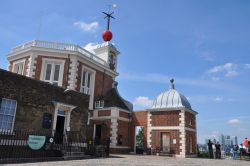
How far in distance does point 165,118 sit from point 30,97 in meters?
15.5

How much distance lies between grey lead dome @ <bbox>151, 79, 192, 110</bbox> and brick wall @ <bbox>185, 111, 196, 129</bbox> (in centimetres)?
85

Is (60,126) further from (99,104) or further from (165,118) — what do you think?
(165,118)

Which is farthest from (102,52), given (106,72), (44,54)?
(44,54)

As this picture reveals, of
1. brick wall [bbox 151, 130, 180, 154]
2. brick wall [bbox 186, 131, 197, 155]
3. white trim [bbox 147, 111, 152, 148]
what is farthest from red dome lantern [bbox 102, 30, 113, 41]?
brick wall [bbox 186, 131, 197, 155]

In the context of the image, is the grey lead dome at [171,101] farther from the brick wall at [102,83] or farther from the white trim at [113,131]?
the brick wall at [102,83]

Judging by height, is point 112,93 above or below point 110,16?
below

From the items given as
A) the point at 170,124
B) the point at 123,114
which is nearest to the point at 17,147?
the point at 123,114

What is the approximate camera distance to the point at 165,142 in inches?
1068

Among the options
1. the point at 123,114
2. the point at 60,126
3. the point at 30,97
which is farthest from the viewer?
the point at 123,114

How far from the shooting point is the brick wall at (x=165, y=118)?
87.7 ft

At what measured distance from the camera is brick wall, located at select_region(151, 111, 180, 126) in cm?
2673

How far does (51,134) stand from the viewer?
17.1 metres

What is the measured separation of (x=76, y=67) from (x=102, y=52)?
342 inches

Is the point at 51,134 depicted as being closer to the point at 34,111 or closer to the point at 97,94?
the point at 34,111
